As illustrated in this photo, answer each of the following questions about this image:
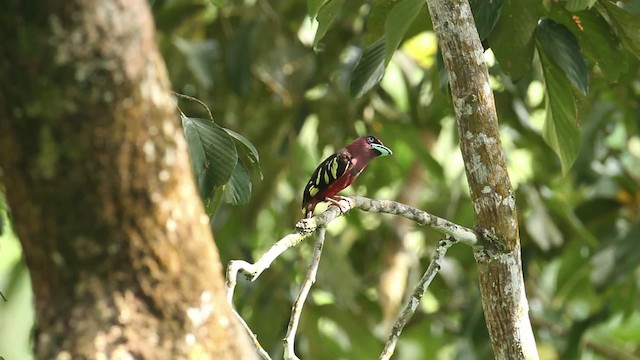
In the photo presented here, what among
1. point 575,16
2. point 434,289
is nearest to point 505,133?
point 434,289

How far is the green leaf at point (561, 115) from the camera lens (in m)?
2.62

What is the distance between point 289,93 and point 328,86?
17.6 inches

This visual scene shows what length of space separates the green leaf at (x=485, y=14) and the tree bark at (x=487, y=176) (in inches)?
13.1

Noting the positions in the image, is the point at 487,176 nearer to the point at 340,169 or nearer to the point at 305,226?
the point at 305,226

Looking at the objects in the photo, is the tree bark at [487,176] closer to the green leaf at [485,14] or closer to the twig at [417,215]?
the twig at [417,215]

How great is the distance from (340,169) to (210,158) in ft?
1.98

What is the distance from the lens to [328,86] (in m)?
4.43

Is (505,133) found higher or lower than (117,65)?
lower

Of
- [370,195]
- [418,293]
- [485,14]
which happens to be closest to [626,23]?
[485,14]

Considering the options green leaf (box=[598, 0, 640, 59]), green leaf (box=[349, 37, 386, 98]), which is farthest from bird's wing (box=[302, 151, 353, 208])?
green leaf (box=[598, 0, 640, 59])

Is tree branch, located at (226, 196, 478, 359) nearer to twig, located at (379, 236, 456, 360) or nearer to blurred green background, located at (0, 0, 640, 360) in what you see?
twig, located at (379, 236, 456, 360)

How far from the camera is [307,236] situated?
6.80 ft

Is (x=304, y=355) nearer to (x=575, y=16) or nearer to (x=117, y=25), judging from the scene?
(x=575, y=16)

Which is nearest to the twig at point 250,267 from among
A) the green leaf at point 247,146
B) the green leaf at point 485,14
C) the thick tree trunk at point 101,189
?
the green leaf at point 247,146
